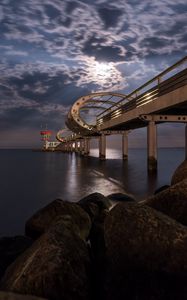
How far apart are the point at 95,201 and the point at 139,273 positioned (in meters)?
5.53

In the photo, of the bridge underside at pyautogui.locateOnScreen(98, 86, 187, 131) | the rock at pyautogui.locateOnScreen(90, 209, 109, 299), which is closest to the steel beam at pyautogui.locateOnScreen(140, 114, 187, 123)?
the bridge underside at pyautogui.locateOnScreen(98, 86, 187, 131)

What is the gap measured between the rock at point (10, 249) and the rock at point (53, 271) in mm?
1324

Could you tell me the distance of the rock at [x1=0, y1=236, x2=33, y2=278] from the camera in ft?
20.8

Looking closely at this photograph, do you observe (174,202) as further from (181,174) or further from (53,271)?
(53,271)

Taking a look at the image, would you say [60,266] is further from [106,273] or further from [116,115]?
[116,115]

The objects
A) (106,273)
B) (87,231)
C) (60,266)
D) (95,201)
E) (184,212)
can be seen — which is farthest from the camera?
(95,201)

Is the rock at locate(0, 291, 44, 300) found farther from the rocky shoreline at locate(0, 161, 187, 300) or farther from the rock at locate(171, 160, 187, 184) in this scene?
the rock at locate(171, 160, 187, 184)

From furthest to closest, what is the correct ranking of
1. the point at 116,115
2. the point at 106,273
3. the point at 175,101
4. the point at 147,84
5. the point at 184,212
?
the point at 116,115, the point at 147,84, the point at 175,101, the point at 184,212, the point at 106,273

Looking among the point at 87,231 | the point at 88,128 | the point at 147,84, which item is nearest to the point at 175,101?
the point at 147,84

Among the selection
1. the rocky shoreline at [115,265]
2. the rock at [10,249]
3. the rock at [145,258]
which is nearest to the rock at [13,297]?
the rocky shoreline at [115,265]

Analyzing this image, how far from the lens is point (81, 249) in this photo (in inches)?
205

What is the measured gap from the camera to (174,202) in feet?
21.5

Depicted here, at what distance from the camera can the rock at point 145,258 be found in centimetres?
439

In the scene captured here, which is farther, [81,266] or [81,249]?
[81,249]
